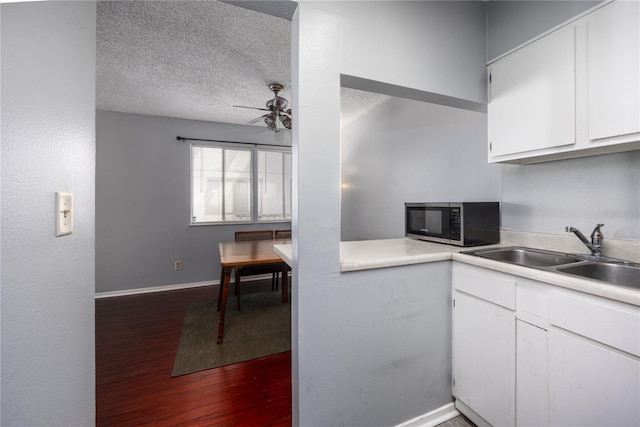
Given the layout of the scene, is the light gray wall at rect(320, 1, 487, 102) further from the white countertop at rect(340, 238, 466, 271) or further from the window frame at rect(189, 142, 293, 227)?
the window frame at rect(189, 142, 293, 227)

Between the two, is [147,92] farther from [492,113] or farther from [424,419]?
[424,419]

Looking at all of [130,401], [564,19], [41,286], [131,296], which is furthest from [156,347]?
[564,19]

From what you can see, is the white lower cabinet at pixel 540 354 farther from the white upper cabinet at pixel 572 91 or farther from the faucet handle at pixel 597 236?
the white upper cabinet at pixel 572 91

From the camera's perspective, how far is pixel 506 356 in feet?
4.11

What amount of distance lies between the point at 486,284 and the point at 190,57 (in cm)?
286

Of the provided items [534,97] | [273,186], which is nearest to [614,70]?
[534,97]

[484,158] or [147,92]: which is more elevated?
[147,92]

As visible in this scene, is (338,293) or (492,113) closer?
(338,293)

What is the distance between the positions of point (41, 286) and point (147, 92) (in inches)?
125

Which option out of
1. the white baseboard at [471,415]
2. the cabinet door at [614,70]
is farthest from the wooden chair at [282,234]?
the cabinet door at [614,70]

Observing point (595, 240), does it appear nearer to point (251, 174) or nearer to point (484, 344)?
point (484, 344)

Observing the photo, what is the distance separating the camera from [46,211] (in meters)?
0.65

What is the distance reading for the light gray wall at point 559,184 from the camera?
1313 mm

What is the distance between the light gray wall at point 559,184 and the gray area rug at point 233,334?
7.10ft
